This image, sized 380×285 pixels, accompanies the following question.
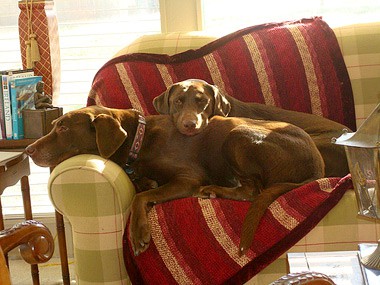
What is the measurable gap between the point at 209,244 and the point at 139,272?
0.28 m

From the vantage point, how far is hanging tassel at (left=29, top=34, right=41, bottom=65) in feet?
11.2

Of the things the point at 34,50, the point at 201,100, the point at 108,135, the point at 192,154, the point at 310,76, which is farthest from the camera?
the point at 34,50

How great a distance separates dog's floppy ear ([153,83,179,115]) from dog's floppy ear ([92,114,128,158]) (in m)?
0.33

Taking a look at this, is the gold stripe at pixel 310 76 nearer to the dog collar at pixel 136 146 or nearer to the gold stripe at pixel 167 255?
the dog collar at pixel 136 146

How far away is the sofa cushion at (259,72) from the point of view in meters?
3.24

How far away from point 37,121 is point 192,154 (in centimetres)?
80

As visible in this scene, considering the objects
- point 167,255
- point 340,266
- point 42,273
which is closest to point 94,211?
point 167,255

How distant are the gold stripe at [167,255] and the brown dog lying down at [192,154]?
1.7 inches

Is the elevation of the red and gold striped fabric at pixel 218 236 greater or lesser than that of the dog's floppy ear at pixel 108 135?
lesser

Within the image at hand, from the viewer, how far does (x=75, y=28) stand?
3910mm

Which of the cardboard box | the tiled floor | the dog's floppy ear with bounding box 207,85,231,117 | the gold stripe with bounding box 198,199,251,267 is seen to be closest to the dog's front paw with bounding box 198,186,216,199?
the gold stripe with bounding box 198,199,251,267

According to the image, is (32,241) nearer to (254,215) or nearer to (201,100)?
(254,215)

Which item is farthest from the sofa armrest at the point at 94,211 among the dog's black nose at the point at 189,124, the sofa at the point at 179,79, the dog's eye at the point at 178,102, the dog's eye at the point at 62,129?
the dog's eye at the point at 178,102

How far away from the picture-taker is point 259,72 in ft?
10.7
